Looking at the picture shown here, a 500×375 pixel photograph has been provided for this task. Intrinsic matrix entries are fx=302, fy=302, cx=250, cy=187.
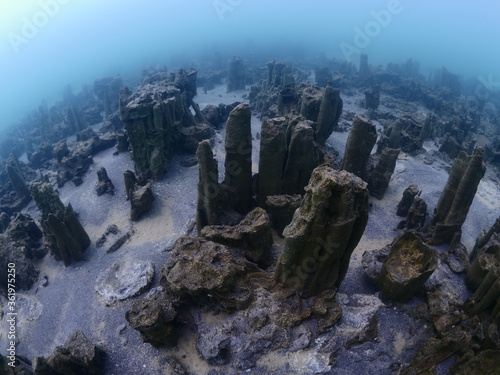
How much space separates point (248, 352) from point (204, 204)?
7943 mm

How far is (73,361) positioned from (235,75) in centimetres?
5258

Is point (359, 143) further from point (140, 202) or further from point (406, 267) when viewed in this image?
point (140, 202)

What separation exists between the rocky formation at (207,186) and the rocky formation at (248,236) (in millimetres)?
1848

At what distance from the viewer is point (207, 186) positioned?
53.1 feet

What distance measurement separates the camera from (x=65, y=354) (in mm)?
12273

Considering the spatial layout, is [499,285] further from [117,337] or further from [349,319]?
[117,337]

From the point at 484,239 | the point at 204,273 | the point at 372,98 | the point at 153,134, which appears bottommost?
the point at 372,98


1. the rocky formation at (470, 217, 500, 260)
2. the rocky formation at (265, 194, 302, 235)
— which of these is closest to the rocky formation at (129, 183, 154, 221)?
the rocky formation at (265, 194, 302, 235)

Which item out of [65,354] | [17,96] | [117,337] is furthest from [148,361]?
[17,96]

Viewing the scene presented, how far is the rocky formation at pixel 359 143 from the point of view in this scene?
18219 mm

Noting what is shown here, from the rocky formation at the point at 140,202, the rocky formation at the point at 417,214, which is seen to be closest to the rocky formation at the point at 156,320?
the rocky formation at the point at 140,202

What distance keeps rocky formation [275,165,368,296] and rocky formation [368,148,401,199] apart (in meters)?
11.6

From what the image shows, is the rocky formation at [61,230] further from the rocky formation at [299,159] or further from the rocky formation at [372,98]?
Result: the rocky formation at [372,98]

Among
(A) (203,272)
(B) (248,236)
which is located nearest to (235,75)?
(B) (248,236)
